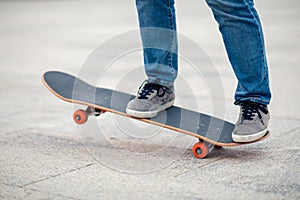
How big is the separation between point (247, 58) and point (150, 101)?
52 centimetres

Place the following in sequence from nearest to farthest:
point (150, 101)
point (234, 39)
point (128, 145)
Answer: point (234, 39), point (150, 101), point (128, 145)

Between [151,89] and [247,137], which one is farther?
[151,89]

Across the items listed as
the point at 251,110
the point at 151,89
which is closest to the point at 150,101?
the point at 151,89

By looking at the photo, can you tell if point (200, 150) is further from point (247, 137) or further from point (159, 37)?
point (159, 37)

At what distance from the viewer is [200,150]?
7.82 ft

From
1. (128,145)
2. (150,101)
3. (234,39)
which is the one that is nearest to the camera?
(234,39)

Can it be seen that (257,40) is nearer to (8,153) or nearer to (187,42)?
(8,153)

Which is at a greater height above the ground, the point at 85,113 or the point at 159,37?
the point at 159,37

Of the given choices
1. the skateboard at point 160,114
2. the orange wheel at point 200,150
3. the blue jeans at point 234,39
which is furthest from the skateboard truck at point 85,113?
the orange wheel at point 200,150

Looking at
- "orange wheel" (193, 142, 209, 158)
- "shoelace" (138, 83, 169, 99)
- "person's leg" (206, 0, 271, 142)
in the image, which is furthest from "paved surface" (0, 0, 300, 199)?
"shoelace" (138, 83, 169, 99)

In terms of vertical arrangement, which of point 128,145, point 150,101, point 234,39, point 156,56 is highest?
point 234,39

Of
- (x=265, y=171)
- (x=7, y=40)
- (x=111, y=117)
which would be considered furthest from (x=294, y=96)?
(x=7, y=40)

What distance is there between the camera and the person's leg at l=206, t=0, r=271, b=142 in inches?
89.2

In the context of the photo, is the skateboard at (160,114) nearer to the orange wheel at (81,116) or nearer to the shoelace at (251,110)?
the orange wheel at (81,116)
